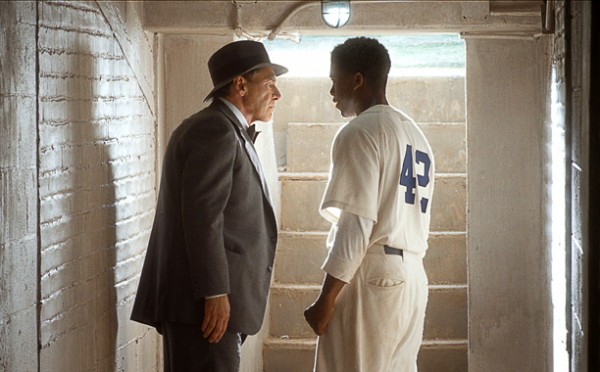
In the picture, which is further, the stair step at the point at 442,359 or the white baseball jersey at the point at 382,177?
the stair step at the point at 442,359

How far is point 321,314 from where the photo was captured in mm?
3602

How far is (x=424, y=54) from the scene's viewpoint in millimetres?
7293

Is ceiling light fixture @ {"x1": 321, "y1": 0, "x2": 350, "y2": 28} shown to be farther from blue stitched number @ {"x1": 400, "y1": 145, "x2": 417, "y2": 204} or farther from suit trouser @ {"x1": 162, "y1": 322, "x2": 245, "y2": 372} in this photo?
suit trouser @ {"x1": 162, "y1": 322, "x2": 245, "y2": 372}

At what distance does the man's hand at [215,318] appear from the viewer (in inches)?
138

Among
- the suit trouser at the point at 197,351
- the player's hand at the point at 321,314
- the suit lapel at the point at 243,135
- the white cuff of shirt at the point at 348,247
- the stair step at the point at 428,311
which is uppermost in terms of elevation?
the suit lapel at the point at 243,135

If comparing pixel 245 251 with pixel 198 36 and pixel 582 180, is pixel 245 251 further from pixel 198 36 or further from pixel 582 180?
pixel 198 36

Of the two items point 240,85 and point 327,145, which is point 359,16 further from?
point 327,145

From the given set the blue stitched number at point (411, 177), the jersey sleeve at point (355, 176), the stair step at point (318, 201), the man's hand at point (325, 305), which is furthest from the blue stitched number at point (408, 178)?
the stair step at point (318, 201)

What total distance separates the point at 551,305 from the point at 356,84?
194 centimetres

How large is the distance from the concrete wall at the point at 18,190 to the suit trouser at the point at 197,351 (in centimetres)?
57

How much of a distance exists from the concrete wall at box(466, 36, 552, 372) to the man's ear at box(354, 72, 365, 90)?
146 cm

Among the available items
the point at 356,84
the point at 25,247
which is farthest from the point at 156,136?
the point at 25,247

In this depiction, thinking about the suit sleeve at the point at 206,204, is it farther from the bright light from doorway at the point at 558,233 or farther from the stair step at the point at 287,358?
the stair step at the point at 287,358

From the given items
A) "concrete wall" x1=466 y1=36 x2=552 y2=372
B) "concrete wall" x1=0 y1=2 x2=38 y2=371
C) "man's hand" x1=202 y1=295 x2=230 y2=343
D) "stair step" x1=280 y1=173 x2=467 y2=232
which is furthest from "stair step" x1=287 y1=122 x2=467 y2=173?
"concrete wall" x1=0 y1=2 x2=38 y2=371
